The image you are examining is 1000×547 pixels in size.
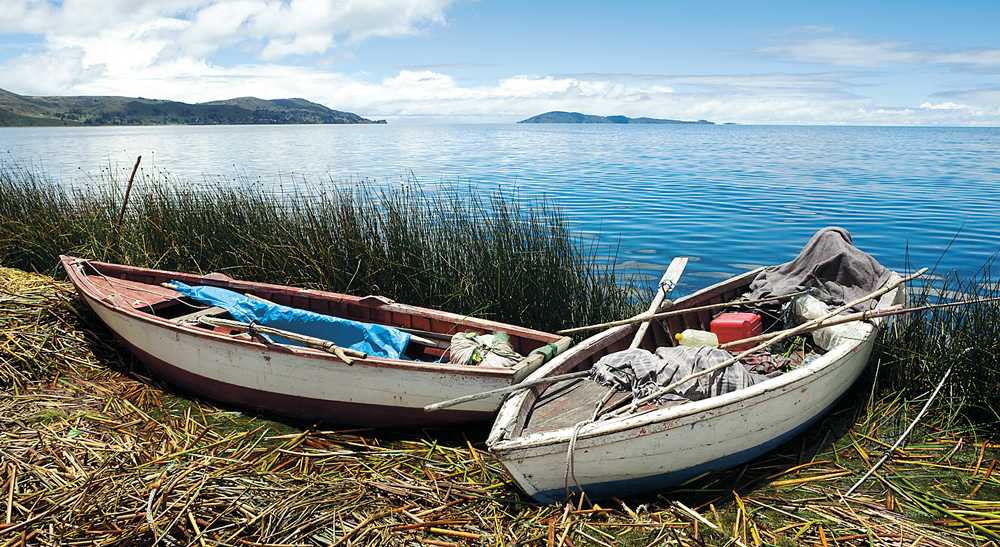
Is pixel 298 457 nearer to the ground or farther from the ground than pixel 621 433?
nearer to the ground

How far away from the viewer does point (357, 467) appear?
4.23 meters

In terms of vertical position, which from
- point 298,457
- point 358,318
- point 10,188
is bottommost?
point 298,457

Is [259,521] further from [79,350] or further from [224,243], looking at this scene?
[224,243]

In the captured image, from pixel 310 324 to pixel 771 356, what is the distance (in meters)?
3.63

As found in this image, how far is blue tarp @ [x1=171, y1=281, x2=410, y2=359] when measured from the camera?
5297mm

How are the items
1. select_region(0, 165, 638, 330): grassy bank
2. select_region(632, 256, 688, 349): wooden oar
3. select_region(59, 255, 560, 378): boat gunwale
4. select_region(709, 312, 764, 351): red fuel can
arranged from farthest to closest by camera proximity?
select_region(0, 165, 638, 330): grassy bank → select_region(709, 312, 764, 351): red fuel can → select_region(632, 256, 688, 349): wooden oar → select_region(59, 255, 560, 378): boat gunwale

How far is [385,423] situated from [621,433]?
185cm

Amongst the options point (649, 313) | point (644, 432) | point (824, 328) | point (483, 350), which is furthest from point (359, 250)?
point (824, 328)

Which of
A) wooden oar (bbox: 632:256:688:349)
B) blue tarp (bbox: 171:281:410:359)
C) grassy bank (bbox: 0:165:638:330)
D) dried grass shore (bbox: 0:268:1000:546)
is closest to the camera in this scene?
dried grass shore (bbox: 0:268:1000:546)

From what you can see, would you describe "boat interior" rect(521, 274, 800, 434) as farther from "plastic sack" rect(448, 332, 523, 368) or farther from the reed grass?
the reed grass

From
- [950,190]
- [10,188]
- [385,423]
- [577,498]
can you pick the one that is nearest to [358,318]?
[385,423]

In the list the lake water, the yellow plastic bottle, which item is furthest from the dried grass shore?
the lake water

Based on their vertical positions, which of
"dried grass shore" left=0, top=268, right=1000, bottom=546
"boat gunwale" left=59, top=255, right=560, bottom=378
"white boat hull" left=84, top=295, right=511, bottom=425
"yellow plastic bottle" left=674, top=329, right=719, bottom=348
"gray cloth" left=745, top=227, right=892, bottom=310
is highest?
"gray cloth" left=745, top=227, right=892, bottom=310

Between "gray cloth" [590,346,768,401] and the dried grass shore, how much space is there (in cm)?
51
